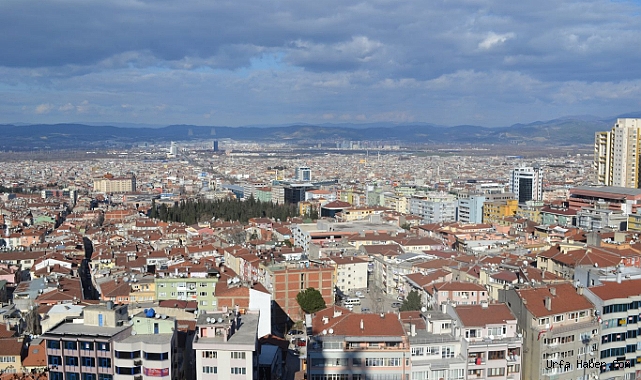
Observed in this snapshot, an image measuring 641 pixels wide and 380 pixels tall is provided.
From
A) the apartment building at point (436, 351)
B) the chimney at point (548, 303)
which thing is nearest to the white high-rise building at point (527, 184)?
the chimney at point (548, 303)

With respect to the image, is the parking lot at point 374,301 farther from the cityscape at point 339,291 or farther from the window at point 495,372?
the window at point 495,372

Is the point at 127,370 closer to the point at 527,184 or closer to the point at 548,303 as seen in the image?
the point at 548,303

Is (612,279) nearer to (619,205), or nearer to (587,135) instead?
(619,205)

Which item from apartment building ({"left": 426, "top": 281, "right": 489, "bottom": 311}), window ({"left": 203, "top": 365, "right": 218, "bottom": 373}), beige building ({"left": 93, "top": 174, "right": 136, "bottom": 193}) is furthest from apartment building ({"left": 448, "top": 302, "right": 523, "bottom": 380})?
beige building ({"left": 93, "top": 174, "right": 136, "bottom": 193})

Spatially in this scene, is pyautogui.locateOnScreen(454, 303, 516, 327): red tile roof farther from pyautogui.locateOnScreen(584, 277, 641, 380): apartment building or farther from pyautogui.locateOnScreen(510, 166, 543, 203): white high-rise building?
pyautogui.locateOnScreen(510, 166, 543, 203): white high-rise building

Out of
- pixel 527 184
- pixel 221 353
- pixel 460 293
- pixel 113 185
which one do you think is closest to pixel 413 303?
pixel 460 293

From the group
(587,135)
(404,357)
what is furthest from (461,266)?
(587,135)
